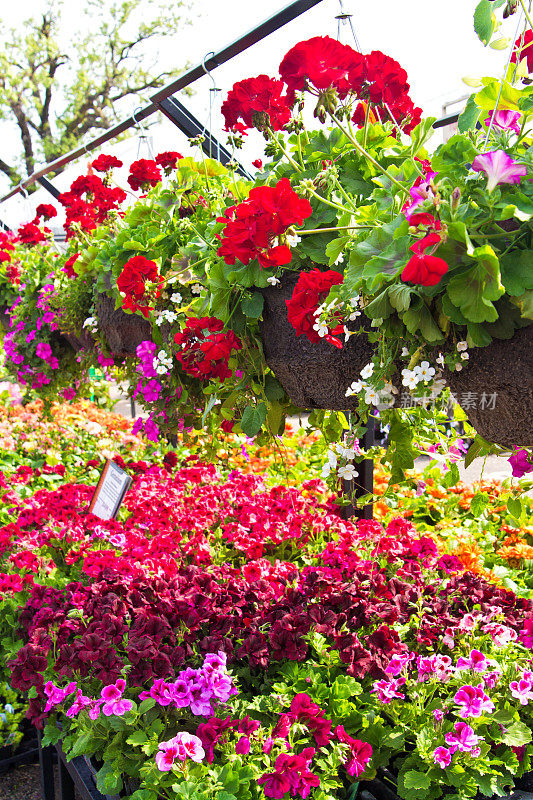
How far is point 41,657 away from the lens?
2174 millimetres

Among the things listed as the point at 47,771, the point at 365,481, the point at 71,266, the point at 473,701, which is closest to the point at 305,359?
the point at 473,701

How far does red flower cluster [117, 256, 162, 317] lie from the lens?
195 cm

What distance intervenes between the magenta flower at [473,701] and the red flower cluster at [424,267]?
4.63 ft

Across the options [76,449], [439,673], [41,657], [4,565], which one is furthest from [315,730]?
[76,449]

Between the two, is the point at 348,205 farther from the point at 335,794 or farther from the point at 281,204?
the point at 335,794

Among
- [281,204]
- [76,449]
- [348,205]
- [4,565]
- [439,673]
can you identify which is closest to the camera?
[281,204]

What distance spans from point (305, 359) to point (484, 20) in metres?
0.70

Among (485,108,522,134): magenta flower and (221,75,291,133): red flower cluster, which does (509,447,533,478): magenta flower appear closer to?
(485,108,522,134): magenta flower

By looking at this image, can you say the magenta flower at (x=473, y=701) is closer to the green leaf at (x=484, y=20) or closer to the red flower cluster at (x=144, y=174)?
the green leaf at (x=484, y=20)

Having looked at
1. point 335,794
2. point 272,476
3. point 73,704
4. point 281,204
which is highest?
point 281,204

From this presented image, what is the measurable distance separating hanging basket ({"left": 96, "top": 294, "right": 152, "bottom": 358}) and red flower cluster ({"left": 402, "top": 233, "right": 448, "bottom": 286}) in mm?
1535

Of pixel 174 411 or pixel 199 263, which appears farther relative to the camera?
pixel 174 411

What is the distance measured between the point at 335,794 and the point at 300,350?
1.33 meters

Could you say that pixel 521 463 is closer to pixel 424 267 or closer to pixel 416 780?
pixel 424 267
